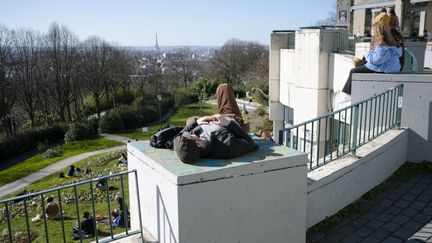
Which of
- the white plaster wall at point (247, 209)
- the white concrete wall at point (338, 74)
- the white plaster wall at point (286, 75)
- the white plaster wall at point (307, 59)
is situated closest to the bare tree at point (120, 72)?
the white plaster wall at point (286, 75)

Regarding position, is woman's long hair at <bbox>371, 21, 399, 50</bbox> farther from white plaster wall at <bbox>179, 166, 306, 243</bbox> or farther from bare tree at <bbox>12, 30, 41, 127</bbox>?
bare tree at <bbox>12, 30, 41, 127</bbox>

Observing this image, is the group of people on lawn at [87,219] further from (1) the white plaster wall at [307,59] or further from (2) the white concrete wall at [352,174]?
(1) the white plaster wall at [307,59]

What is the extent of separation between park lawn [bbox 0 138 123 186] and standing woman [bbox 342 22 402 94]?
83.3 feet

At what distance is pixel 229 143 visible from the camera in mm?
3615

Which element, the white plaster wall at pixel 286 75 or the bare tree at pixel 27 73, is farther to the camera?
the bare tree at pixel 27 73

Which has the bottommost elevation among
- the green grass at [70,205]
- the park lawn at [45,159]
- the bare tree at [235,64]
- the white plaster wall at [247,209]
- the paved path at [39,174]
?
the park lawn at [45,159]

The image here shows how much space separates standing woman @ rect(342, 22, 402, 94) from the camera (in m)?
7.05

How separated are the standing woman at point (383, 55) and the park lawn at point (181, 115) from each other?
32.4 meters

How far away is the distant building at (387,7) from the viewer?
27.8 m

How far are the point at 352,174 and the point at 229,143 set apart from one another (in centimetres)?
223

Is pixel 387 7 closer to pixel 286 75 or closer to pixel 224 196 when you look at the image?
pixel 286 75

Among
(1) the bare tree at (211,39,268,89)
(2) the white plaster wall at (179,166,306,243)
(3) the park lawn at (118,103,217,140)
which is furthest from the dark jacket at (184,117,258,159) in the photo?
(1) the bare tree at (211,39,268,89)

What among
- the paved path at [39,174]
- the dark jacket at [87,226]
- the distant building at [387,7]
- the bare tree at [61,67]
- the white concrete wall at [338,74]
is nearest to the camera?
the dark jacket at [87,226]

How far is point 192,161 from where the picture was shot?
3496 mm
